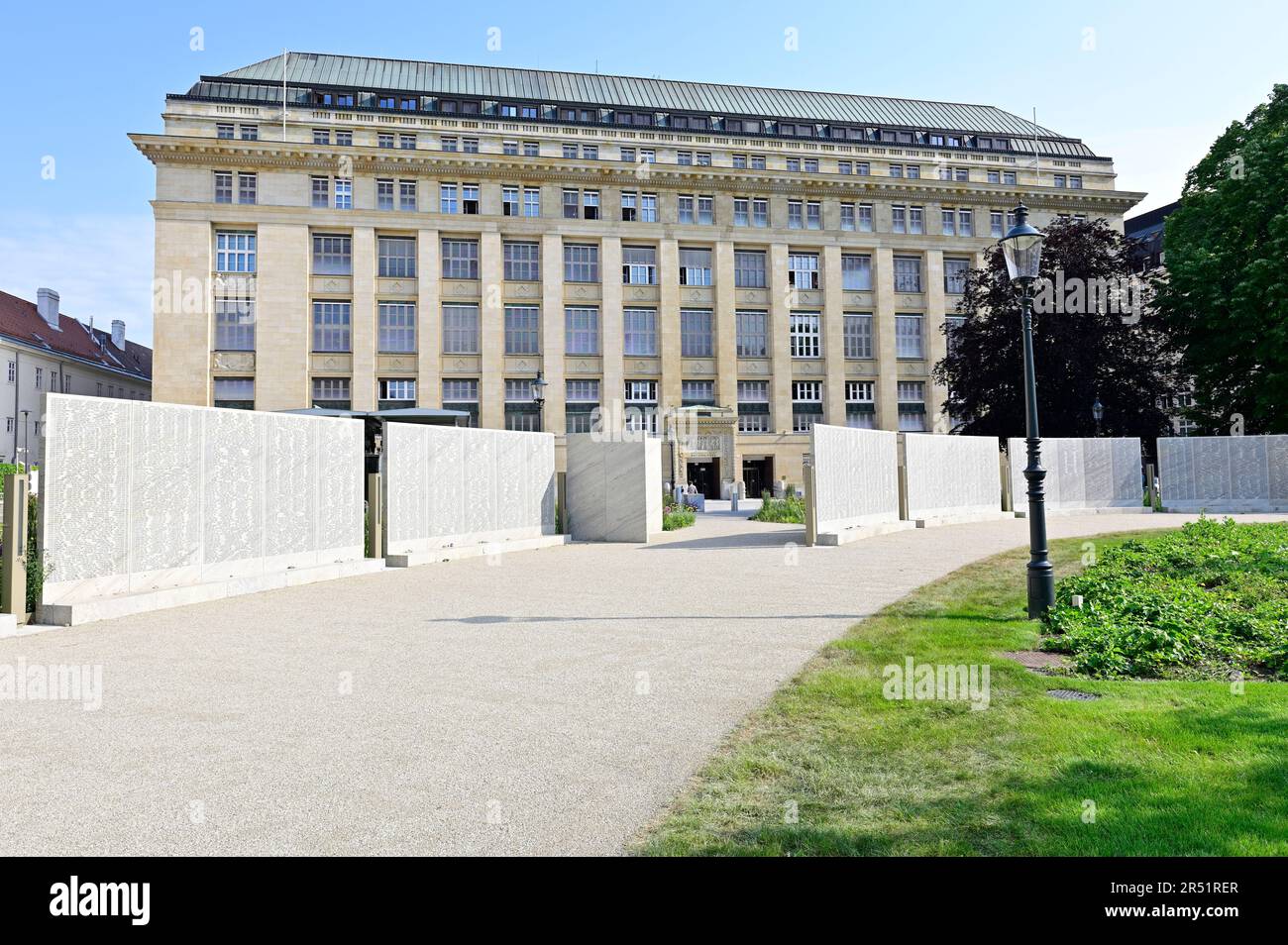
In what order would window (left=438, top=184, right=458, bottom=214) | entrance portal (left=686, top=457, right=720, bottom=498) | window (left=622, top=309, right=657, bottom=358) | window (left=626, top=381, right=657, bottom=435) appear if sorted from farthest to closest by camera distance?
entrance portal (left=686, top=457, right=720, bottom=498) → window (left=622, top=309, right=657, bottom=358) → window (left=626, top=381, right=657, bottom=435) → window (left=438, top=184, right=458, bottom=214)

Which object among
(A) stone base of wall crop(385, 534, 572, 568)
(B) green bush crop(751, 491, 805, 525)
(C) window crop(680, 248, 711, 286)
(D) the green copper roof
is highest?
(D) the green copper roof

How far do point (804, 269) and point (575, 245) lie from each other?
53.9ft

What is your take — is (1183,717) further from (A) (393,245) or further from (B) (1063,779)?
(A) (393,245)

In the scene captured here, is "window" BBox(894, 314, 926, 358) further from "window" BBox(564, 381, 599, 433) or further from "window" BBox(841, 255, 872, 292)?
"window" BBox(564, 381, 599, 433)

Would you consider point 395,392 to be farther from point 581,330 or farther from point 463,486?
point 463,486

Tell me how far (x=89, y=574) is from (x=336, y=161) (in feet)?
157

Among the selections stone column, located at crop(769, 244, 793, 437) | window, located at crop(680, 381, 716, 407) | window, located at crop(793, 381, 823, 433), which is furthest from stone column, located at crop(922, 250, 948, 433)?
window, located at crop(680, 381, 716, 407)

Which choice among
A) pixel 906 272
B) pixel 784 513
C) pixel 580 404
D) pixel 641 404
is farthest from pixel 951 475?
pixel 906 272

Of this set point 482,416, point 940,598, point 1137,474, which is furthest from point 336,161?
point 940,598

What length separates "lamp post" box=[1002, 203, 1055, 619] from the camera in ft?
28.1

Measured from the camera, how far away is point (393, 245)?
2066 inches

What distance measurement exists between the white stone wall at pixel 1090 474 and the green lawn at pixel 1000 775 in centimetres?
2433

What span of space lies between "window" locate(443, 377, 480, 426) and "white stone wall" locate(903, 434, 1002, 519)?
111ft

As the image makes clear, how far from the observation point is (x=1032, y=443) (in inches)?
369
